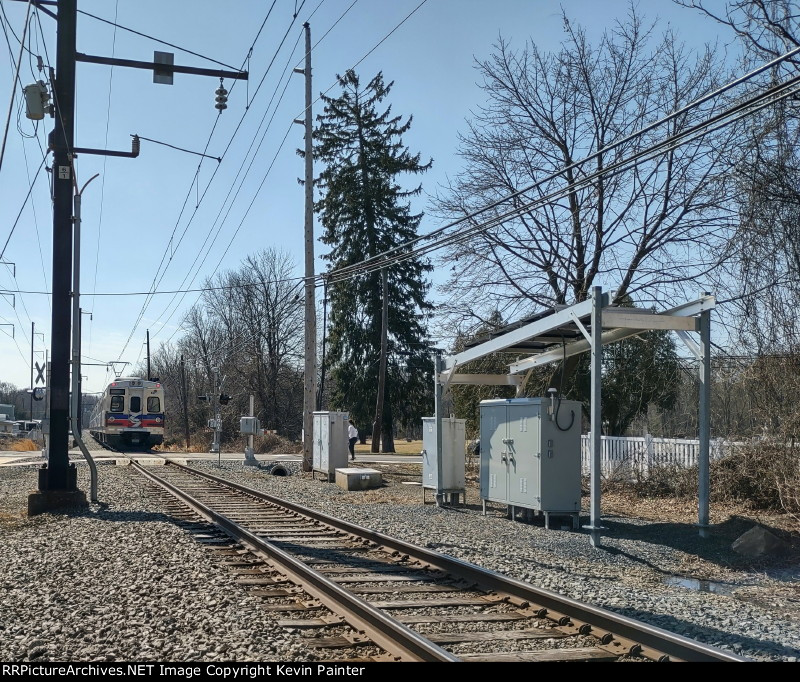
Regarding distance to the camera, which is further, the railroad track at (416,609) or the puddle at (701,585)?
the puddle at (701,585)

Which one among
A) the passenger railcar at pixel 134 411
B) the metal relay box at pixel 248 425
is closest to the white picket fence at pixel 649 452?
the metal relay box at pixel 248 425

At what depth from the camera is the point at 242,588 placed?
336 inches

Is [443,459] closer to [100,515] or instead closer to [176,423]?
[100,515]

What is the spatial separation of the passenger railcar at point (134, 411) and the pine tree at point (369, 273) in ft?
34.2

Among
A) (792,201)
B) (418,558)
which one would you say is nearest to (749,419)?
(792,201)

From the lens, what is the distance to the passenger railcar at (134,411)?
141ft

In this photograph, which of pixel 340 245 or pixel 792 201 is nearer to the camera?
pixel 792 201

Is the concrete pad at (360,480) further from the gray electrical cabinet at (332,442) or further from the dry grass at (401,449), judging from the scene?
the dry grass at (401,449)

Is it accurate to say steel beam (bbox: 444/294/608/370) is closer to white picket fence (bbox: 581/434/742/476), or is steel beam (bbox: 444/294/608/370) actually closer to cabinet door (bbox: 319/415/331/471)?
white picket fence (bbox: 581/434/742/476)

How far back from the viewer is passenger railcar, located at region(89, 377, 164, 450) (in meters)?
43.0

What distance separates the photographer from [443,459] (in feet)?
56.5

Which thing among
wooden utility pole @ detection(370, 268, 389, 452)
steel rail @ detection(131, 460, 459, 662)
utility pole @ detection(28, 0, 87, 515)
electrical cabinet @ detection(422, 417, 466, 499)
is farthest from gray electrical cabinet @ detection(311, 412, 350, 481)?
wooden utility pole @ detection(370, 268, 389, 452)

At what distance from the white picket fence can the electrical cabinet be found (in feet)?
10.8

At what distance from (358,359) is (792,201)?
115 feet
